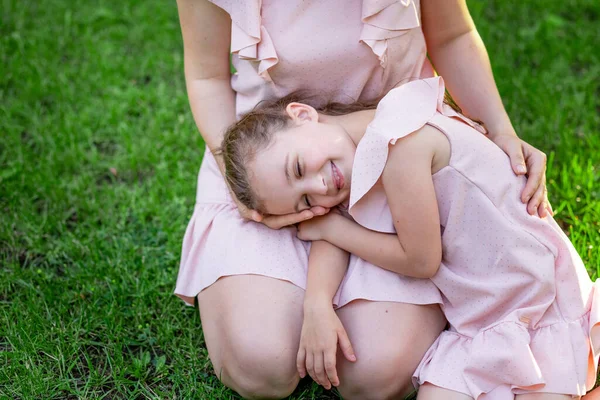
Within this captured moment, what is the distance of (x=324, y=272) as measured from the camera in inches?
80.0

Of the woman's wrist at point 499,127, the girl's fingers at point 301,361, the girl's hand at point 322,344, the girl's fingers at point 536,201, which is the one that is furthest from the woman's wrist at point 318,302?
the woman's wrist at point 499,127

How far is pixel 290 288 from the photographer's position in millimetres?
2084

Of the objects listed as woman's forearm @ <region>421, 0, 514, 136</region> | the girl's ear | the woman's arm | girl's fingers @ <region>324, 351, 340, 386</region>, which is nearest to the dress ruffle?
girl's fingers @ <region>324, 351, 340, 386</region>

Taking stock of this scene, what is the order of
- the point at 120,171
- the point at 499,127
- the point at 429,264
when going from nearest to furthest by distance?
the point at 429,264 → the point at 499,127 → the point at 120,171

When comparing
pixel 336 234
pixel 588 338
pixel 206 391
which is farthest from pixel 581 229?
pixel 206 391

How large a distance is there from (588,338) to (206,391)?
1045 millimetres

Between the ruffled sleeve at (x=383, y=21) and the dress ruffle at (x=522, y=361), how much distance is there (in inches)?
32.1

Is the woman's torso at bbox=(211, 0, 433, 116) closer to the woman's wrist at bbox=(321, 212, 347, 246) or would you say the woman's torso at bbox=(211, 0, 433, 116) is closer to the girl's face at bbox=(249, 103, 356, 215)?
the girl's face at bbox=(249, 103, 356, 215)

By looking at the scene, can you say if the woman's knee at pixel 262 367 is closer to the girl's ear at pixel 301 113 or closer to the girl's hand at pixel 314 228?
the girl's hand at pixel 314 228

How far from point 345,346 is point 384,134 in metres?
0.56

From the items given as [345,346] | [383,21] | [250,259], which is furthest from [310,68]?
[345,346]

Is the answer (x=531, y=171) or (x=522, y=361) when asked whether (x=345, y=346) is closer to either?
(x=522, y=361)

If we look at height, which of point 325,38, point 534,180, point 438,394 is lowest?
point 438,394

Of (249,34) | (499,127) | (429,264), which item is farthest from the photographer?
(499,127)
